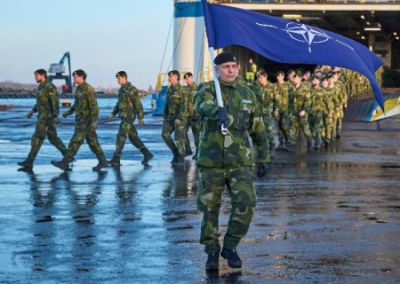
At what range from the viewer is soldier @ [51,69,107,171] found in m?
18.5

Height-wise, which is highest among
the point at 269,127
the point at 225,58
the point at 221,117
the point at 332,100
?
the point at 225,58

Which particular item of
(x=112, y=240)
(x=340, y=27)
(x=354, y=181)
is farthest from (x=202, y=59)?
(x=112, y=240)

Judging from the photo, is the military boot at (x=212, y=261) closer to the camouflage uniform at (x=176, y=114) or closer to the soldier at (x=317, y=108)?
the camouflage uniform at (x=176, y=114)

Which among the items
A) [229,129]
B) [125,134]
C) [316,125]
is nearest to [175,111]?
[125,134]

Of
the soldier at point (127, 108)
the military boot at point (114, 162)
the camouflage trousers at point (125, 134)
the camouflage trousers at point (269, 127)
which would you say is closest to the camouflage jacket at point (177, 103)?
the soldier at point (127, 108)

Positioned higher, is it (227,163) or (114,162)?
(227,163)

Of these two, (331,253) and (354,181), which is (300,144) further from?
(331,253)

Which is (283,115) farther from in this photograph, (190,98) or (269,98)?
(190,98)

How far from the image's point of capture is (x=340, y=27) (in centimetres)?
6253

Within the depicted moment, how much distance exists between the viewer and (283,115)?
79.9 feet

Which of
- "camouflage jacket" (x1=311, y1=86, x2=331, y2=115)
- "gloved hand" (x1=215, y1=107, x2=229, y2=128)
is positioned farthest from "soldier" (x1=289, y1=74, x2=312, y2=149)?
"gloved hand" (x1=215, y1=107, x2=229, y2=128)

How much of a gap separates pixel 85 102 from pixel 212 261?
Answer: 1007 centimetres

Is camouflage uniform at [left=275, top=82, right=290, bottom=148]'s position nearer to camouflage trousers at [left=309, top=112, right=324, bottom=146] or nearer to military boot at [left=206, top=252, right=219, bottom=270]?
camouflage trousers at [left=309, top=112, right=324, bottom=146]

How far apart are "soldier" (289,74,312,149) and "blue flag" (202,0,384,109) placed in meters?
9.84
